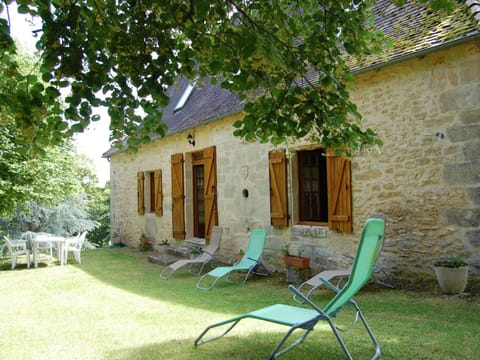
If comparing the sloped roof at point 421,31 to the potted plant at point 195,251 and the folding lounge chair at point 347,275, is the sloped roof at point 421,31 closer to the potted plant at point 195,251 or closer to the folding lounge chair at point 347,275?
the folding lounge chair at point 347,275

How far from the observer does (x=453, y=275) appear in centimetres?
504

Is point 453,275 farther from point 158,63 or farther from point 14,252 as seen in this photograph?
point 14,252

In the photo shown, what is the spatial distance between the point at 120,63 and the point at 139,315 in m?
3.21

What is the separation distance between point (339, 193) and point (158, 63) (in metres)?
4.08

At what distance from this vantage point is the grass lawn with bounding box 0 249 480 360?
359 cm

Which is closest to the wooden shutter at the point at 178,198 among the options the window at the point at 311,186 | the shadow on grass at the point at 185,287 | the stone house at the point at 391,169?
the shadow on grass at the point at 185,287

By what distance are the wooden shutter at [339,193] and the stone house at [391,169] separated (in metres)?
0.02

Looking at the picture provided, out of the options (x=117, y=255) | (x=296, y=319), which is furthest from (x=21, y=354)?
(x=117, y=255)

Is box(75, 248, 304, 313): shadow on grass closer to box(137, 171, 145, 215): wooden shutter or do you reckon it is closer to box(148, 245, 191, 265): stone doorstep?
box(148, 245, 191, 265): stone doorstep

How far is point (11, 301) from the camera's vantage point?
6.55 metres

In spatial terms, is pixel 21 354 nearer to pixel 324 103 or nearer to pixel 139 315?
pixel 139 315

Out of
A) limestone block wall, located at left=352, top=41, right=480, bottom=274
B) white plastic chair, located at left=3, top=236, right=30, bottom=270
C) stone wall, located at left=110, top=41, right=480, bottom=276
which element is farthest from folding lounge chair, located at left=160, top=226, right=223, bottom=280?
white plastic chair, located at left=3, top=236, right=30, bottom=270

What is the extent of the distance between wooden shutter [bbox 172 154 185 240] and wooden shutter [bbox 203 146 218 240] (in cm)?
123

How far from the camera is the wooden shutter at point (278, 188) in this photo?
7484 mm
